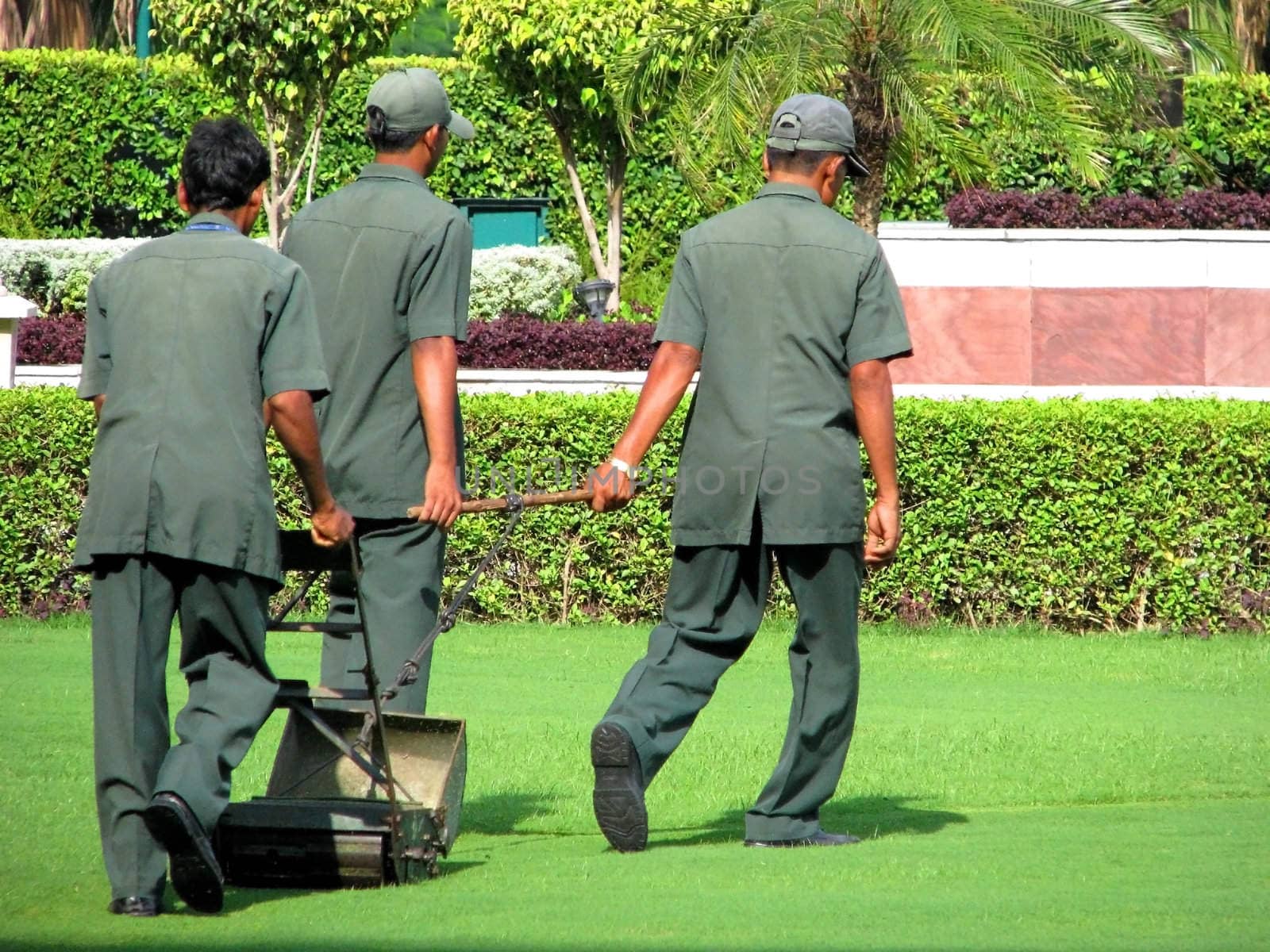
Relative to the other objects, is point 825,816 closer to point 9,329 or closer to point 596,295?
point 9,329

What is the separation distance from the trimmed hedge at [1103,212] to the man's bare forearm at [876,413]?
9.62m

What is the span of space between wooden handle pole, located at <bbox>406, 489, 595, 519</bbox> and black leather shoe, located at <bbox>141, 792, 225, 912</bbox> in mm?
1238

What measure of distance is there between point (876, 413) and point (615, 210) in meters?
15.6

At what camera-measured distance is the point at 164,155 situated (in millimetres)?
22000

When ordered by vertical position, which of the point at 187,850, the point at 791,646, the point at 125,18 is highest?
the point at 125,18

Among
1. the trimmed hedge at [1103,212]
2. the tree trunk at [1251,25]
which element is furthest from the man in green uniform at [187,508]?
the tree trunk at [1251,25]

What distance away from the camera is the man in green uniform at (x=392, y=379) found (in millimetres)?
5160

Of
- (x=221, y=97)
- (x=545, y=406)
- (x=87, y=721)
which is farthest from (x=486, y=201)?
(x=87, y=721)

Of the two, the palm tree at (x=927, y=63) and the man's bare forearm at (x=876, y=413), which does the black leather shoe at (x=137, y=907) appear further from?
the palm tree at (x=927, y=63)

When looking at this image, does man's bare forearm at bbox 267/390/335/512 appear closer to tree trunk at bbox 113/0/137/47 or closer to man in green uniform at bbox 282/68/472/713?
man in green uniform at bbox 282/68/472/713

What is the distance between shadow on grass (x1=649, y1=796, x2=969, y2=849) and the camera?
5.40 metres

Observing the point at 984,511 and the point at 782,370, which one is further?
the point at 984,511

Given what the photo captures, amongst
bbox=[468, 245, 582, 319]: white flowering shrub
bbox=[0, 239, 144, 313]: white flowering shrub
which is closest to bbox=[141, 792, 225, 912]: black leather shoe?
bbox=[468, 245, 582, 319]: white flowering shrub

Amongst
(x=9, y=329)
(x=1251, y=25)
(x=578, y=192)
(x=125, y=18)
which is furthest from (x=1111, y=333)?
(x=125, y=18)
